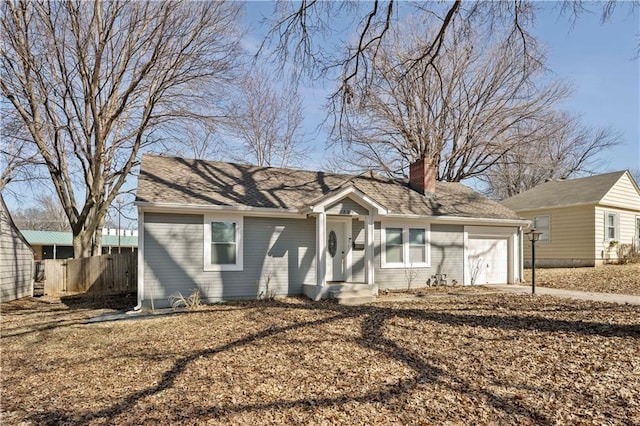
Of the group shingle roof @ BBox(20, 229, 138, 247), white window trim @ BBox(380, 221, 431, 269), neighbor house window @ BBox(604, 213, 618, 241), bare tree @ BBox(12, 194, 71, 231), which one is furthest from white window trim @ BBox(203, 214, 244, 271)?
bare tree @ BBox(12, 194, 71, 231)

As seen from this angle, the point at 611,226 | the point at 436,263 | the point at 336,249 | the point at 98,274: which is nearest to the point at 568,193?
the point at 611,226

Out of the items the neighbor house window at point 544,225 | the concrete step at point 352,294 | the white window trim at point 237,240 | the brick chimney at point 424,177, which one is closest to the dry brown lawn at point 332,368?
the concrete step at point 352,294

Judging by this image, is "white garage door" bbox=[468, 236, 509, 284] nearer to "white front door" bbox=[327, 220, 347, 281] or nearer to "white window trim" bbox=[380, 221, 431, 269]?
"white window trim" bbox=[380, 221, 431, 269]

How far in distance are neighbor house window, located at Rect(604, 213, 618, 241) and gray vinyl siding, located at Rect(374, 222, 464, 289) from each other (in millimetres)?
9974

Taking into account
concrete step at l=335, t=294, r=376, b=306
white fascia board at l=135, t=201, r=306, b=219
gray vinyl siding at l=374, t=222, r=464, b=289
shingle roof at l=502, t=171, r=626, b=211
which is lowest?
concrete step at l=335, t=294, r=376, b=306

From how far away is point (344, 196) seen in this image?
11.7m

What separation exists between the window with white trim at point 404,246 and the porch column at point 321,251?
2481mm

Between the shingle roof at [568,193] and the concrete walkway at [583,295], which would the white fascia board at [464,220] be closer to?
the concrete walkway at [583,295]

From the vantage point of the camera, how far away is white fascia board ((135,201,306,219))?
10164mm

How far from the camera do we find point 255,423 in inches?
157

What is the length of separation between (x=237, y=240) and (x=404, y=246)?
575 centimetres

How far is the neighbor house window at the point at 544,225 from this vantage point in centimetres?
2064

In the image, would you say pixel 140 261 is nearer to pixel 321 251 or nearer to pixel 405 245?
pixel 321 251

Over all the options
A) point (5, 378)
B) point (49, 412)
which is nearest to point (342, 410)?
point (49, 412)
